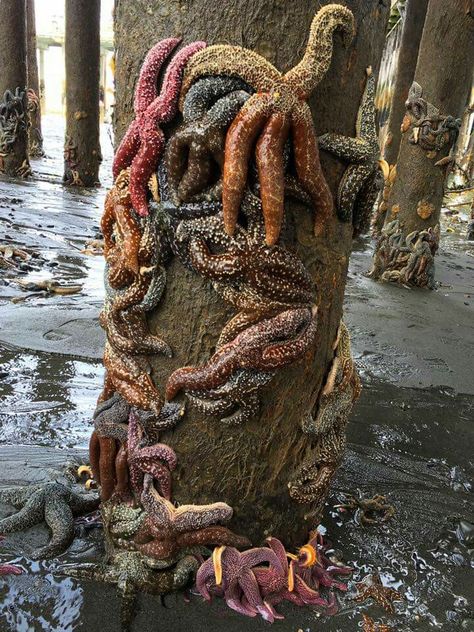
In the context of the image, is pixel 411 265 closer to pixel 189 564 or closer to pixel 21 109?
pixel 189 564

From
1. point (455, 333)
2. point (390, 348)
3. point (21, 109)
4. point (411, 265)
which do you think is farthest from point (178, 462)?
point (21, 109)

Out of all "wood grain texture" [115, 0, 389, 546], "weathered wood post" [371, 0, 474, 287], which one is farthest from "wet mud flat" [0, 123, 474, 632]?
"weathered wood post" [371, 0, 474, 287]

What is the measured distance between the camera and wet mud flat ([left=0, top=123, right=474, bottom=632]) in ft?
5.68

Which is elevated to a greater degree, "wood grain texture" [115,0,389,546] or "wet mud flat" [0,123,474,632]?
"wood grain texture" [115,0,389,546]

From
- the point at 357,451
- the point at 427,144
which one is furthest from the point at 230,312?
the point at 427,144

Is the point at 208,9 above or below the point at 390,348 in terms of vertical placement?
above

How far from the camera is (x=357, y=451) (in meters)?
2.86


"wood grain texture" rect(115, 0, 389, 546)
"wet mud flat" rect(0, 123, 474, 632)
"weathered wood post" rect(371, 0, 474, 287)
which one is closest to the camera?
"wood grain texture" rect(115, 0, 389, 546)

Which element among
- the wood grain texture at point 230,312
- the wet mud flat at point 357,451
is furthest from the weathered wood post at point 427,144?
the wood grain texture at point 230,312

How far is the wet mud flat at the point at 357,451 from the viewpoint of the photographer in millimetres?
1732

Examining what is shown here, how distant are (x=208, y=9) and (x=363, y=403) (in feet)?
8.27

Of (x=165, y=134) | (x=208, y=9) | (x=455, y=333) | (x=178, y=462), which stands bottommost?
(x=455, y=333)

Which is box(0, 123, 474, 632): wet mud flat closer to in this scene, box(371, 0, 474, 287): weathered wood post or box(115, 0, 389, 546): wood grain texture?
box(115, 0, 389, 546): wood grain texture

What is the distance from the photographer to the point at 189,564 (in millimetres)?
1756
